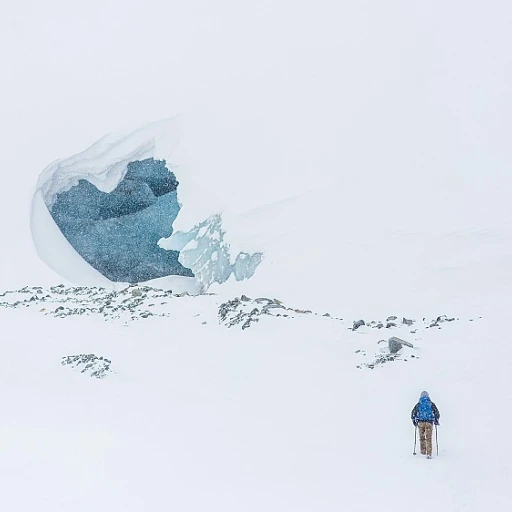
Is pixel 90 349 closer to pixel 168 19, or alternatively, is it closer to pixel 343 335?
pixel 343 335

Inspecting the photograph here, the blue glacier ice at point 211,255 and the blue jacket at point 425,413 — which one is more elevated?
the blue glacier ice at point 211,255

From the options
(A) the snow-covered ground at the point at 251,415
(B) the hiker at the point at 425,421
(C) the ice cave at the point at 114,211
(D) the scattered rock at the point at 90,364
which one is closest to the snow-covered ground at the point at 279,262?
(A) the snow-covered ground at the point at 251,415

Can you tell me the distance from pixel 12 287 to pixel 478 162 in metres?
15.6

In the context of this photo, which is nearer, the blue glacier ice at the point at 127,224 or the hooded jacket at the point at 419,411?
the hooded jacket at the point at 419,411

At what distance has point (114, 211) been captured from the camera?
2772cm

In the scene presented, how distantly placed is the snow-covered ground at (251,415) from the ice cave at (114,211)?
8962mm

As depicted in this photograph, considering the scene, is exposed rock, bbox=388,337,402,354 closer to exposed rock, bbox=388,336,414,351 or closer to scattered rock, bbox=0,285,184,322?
exposed rock, bbox=388,336,414,351

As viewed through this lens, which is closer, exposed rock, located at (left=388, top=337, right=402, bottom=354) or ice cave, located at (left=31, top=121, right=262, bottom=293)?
exposed rock, located at (left=388, top=337, right=402, bottom=354)

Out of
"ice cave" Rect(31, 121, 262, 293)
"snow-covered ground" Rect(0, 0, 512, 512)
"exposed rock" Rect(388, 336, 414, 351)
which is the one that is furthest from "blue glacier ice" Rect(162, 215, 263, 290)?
"exposed rock" Rect(388, 336, 414, 351)

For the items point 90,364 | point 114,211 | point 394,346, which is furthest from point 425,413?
point 114,211

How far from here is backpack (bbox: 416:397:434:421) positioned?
8320 millimetres

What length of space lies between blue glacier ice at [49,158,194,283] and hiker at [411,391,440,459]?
Result: 18521 mm

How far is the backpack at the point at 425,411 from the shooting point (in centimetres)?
832

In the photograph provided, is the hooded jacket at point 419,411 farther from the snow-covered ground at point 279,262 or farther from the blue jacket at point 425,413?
the snow-covered ground at point 279,262
